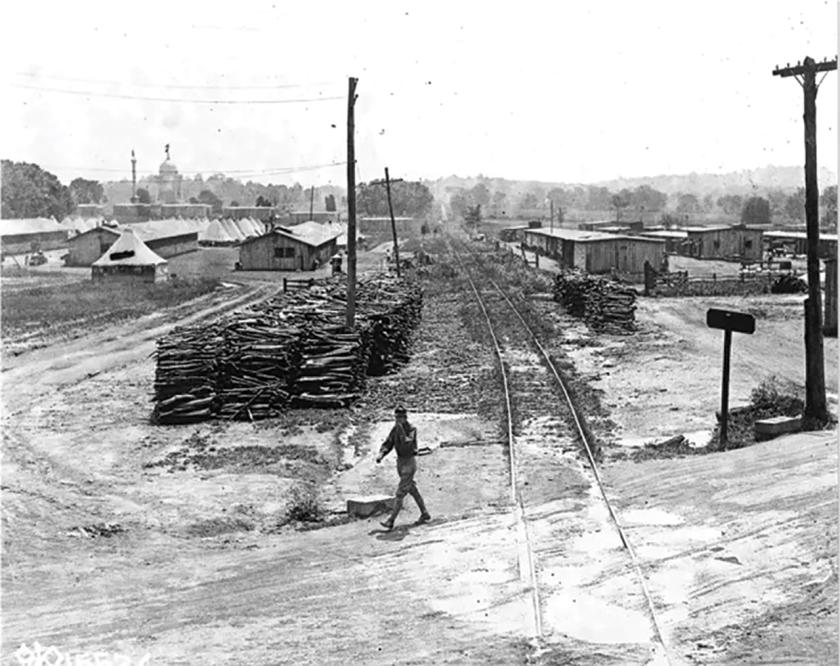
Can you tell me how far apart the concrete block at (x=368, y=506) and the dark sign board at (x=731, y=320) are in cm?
681

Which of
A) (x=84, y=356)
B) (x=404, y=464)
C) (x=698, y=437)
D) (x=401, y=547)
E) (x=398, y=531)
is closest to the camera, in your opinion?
(x=401, y=547)

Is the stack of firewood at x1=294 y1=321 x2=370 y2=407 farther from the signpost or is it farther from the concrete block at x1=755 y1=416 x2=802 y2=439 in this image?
the concrete block at x1=755 y1=416 x2=802 y2=439

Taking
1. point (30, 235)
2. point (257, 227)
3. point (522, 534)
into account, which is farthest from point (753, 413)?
point (257, 227)

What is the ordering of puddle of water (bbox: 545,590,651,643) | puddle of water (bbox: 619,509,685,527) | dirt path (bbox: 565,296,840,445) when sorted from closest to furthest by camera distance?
puddle of water (bbox: 545,590,651,643) → puddle of water (bbox: 619,509,685,527) → dirt path (bbox: 565,296,840,445)

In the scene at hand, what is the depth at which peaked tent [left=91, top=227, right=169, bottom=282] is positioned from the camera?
199 ft

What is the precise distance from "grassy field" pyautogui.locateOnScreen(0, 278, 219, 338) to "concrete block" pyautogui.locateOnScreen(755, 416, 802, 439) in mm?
29113

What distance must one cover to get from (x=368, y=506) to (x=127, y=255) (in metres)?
50.7

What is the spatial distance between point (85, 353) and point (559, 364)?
51.9ft

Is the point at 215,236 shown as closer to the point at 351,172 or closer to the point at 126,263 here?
the point at 126,263

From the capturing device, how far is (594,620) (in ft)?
32.8

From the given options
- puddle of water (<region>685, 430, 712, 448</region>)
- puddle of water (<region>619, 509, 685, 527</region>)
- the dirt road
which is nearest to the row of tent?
the dirt road

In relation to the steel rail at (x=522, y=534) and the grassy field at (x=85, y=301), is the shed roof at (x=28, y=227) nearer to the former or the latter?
the grassy field at (x=85, y=301)

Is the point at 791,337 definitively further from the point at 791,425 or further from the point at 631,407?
the point at 791,425

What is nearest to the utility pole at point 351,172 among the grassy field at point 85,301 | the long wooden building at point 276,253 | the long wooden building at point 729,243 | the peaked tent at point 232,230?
the grassy field at point 85,301
